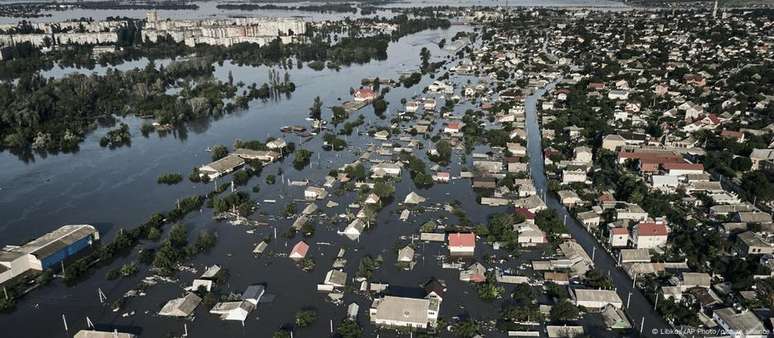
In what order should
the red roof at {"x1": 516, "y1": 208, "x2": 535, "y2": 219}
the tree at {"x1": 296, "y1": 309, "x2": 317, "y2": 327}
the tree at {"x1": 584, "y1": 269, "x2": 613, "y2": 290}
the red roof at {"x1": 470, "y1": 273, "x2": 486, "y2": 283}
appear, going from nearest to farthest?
the tree at {"x1": 296, "y1": 309, "x2": 317, "y2": 327} < the tree at {"x1": 584, "y1": 269, "x2": 613, "y2": 290} < the red roof at {"x1": 470, "y1": 273, "x2": 486, "y2": 283} < the red roof at {"x1": 516, "y1": 208, "x2": 535, "y2": 219}

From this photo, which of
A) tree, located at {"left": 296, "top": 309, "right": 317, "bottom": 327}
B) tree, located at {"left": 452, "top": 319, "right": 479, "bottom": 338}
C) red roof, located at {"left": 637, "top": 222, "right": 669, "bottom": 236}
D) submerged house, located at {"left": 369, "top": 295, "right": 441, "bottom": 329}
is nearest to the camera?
tree, located at {"left": 452, "top": 319, "right": 479, "bottom": 338}

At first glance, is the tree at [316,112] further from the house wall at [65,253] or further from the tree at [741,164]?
the tree at [741,164]

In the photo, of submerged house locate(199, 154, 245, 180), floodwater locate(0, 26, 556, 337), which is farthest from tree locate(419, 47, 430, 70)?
submerged house locate(199, 154, 245, 180)

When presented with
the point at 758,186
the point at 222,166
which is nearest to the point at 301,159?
the point at 222,166

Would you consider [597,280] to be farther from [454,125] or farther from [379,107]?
[379,107]

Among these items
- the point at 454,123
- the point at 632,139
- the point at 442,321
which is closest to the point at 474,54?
the point at 454,123

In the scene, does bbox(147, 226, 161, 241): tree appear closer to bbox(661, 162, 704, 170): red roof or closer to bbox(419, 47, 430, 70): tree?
bbox(661, 162, 704, 170): red roof

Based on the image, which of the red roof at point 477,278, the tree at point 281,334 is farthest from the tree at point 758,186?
the tree at point 281,334
